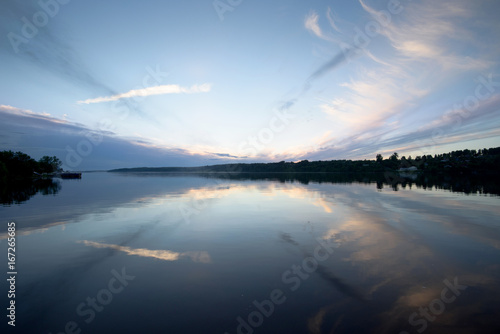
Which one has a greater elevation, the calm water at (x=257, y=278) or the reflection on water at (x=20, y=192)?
the reflection on water at (x=20, y=192)

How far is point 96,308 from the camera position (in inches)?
295

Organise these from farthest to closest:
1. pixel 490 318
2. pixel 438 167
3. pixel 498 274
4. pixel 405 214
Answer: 1. pixel 438 167
2. pixel 405 214
3. pixel 498 274
4. pixel 490 318

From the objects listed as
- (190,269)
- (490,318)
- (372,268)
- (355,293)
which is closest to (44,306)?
(190,269)

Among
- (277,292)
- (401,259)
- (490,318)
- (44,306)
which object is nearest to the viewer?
(490,318)

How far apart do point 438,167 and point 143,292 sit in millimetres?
201110

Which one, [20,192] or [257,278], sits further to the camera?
[20,192]

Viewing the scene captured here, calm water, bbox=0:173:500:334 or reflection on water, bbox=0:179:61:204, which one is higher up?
reflection on water, bbox=0:179:61:204

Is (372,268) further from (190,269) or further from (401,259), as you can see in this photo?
(190,269)

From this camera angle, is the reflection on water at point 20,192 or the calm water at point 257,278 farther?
the reflection on water at point 20,192

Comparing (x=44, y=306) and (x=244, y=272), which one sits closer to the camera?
(x=44, y=306)

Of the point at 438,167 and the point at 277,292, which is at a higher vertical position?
the point at 438,167

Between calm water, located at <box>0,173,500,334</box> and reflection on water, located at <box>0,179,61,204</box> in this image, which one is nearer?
calm water, located at <box>0,173,500,334</box>

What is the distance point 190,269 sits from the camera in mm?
10070

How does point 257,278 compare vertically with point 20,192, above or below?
below
